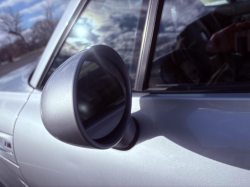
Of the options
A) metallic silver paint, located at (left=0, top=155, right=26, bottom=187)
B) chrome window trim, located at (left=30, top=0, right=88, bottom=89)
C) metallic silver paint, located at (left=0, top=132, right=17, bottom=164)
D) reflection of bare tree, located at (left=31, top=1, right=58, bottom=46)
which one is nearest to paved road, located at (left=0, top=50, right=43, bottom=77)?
reflection of bare tree, located at (left=31, top=1, right=58, bottom=46)

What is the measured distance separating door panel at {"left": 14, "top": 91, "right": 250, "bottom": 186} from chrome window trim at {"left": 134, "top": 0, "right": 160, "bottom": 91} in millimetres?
106

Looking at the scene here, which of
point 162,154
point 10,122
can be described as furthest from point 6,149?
point 162,154

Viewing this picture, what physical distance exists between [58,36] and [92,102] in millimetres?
695

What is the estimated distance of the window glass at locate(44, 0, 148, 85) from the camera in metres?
1.58

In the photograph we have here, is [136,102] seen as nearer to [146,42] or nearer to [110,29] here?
[146,42]

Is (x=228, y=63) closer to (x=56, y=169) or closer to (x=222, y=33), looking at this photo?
(x=222, y=33)

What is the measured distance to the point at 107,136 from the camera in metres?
1.04

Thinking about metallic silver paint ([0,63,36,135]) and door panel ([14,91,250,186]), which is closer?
door panel ([14,91,250,186])

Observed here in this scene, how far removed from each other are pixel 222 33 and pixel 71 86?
117cm

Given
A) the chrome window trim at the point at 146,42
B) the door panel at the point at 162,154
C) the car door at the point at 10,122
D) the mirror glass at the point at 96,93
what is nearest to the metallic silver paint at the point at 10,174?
the car door at the point at 10,122

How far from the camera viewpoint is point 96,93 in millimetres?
1262

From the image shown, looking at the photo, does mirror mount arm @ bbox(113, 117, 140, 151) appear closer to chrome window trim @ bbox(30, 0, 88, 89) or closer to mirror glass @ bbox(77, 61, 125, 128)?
mirror glass @ bbox(77, 61, 125, 128)

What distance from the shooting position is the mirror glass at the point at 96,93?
1.11 m

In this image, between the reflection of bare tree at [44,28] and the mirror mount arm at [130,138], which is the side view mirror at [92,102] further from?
the reflection of bare tree at [44,28]
